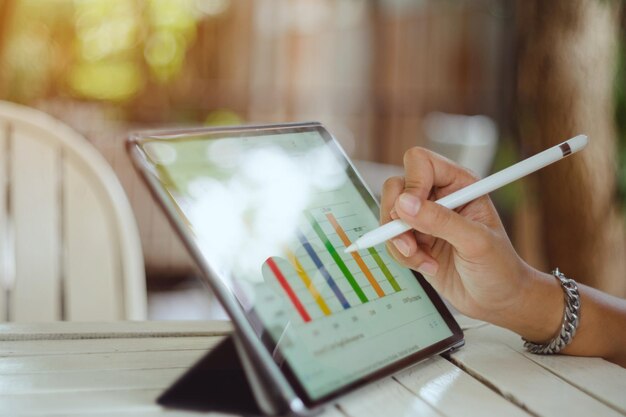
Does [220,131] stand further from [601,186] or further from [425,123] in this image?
[425,123]

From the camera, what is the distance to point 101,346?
820 mm

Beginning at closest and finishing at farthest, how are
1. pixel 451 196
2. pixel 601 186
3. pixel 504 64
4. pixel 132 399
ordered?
pixel 132 399
pixel 451 196
pixel 601 186
pixel 504 64

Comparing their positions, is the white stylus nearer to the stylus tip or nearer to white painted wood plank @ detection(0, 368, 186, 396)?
the stylus tip

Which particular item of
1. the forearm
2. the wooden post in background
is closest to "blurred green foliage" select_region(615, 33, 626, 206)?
the wooden post in background

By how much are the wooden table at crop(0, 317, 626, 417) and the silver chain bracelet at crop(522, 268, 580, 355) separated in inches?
0.4

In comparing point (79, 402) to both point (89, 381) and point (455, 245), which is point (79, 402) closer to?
point (89, 381)

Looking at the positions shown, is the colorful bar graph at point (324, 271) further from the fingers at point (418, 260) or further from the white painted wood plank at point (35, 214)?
the white painted wood plank at point (35, 214)

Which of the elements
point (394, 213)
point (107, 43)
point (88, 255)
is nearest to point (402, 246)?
point (394, 213)

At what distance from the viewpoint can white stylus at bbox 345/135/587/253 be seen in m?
0.74

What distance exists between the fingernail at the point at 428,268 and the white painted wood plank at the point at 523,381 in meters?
0.09

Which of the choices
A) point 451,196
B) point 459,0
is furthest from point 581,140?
point 459,0

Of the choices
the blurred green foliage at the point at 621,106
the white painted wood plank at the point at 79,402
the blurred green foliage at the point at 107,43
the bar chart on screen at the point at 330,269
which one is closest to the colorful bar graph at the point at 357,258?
the bar chart on screen at the point at 330,269

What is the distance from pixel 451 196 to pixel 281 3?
484cm

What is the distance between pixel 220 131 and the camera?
0.73 m
